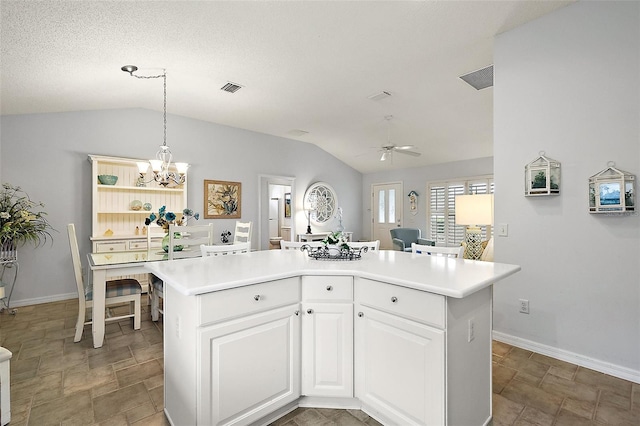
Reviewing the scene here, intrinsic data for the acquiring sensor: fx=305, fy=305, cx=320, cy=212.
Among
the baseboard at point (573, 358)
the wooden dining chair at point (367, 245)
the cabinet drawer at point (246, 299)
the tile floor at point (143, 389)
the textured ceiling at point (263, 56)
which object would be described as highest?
the textured ceiling at point (263, 56)

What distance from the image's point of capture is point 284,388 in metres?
1.77

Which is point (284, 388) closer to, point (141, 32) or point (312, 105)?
point (141, 32)

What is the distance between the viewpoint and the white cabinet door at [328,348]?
1.80m

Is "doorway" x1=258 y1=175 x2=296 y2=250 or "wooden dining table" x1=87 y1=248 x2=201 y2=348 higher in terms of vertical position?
"doorway" x1=258 y1=175 x2=296 y2=250

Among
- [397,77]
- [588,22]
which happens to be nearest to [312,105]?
[397,77]

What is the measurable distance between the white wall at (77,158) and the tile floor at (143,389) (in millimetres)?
1449

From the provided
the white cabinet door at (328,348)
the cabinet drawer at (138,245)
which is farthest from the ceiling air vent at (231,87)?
the white cabinet door at (328,348)

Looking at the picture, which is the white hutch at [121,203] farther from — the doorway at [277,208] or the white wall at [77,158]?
the doorway at [277,208]

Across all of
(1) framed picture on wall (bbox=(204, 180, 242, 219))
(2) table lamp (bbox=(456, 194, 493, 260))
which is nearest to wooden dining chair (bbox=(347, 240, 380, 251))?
(2) table lamp (bbox=(456, 194, 493, 260))

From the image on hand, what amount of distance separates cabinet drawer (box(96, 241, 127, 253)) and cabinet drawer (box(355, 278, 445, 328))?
412 cm

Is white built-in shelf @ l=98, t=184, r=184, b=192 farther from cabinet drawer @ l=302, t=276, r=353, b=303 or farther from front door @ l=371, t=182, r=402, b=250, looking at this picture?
front door @ l=371, t=182, r=402, b=250

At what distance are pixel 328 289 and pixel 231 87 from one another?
3354 mm

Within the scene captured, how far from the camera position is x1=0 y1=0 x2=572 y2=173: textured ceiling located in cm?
245

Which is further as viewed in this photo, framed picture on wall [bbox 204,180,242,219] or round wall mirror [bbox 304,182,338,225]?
round wall mirror [bbox 304,182,338,225]
